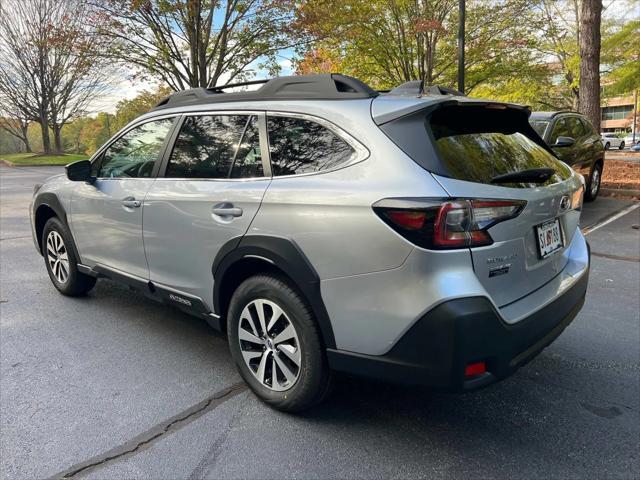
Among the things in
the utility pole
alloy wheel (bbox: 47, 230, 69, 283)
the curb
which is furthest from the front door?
the utility pole

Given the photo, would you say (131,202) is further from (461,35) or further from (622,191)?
(461,35)

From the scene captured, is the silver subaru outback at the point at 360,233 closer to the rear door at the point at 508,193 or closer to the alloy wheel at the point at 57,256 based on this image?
the rear door at the point at 508,193

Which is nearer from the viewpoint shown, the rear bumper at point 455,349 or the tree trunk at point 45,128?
the rear bumper at point 455,349

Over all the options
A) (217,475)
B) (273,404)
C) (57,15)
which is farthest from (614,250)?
(57,15)

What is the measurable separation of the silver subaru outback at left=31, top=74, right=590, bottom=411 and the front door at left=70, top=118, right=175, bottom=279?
8cm

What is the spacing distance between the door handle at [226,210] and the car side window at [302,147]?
0.30 m

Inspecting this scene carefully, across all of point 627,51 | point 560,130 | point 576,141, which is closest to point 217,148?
point 560,130

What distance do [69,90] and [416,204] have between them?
39041mm

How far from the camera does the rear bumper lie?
6.55ft

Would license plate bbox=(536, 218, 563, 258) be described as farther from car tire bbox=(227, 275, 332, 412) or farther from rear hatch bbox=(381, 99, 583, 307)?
car tire bbox=(227, 275, 332, 412)

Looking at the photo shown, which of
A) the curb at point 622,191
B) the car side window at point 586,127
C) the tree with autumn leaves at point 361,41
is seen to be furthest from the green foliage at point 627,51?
the car side window at point 586,127

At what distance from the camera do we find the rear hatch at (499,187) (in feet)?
6.97

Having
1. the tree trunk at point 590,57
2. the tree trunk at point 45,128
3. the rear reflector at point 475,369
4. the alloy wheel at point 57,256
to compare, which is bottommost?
the rear reflector at point 475,369

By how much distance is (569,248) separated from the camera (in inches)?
112
